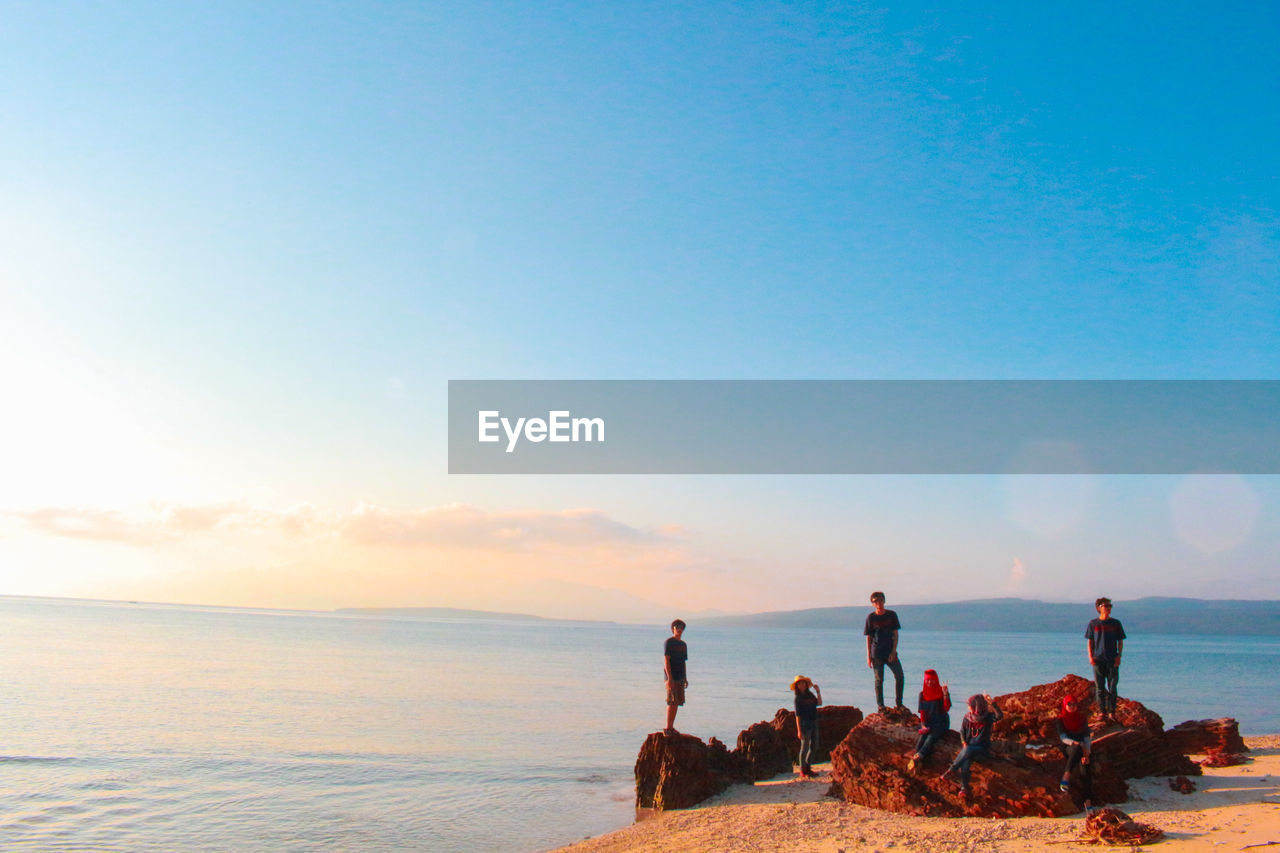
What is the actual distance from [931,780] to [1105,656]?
532 centimetres

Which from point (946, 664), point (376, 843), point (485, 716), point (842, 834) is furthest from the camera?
point (946, 664)

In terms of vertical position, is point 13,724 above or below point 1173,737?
below

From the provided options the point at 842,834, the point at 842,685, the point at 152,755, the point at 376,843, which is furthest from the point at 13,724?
the point at 842,685

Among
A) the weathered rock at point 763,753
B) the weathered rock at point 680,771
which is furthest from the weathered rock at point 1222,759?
the weathered rock at point 680,771

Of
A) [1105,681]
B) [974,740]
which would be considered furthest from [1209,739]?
[974,740]

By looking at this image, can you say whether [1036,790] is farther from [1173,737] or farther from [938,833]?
[1173,737]

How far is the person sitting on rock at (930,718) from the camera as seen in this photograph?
11227mm

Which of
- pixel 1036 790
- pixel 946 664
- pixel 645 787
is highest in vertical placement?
pixel 1036 790

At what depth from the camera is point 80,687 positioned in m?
38.9

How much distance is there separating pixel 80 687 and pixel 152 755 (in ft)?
68.9

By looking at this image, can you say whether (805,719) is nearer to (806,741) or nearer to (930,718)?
(806,741)

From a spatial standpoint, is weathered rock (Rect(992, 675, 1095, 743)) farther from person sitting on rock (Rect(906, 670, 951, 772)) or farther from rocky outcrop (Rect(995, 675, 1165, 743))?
person sitting on rock (Rect(906, 670, 951, 772))

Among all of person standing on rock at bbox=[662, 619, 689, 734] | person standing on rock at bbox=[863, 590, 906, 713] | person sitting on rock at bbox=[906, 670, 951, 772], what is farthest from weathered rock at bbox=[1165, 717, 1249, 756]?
person standing on rock at bbox=[662, 619, 689, 734]

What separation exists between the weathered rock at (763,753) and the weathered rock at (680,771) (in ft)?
0.78
